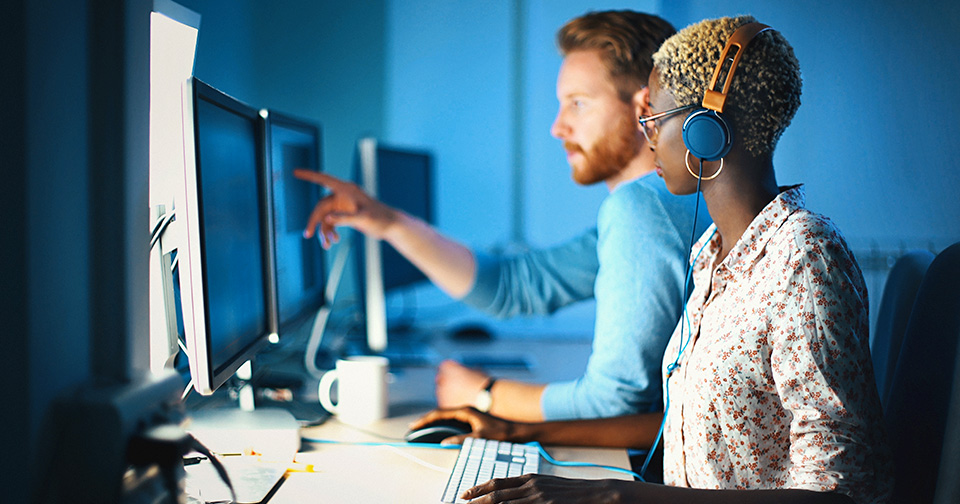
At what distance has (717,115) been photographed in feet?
2.95

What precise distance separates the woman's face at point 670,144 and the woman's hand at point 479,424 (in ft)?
1.52

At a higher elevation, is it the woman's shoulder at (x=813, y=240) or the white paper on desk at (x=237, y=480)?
A: the woman's shoulder at (x=813, y=240)

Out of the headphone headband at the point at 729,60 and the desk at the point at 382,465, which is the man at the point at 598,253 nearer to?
the desk at the point at 382,465

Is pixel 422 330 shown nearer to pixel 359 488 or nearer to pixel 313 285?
pixel 313 285

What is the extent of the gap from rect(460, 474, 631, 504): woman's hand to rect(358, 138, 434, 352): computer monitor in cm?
87

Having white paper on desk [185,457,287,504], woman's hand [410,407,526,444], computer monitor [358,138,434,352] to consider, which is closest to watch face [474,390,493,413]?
woman's hand [410,407,526,444]

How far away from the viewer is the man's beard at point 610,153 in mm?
1471

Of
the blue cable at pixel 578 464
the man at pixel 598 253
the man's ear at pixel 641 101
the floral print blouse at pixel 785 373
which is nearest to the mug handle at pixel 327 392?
the man at pixel 598 253

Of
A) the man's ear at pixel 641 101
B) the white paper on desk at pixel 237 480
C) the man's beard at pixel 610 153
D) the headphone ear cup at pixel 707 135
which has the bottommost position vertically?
the white paper on desk at pixel 237 480

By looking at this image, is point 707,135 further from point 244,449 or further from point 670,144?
point 244,449

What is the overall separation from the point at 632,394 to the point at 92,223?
88cm

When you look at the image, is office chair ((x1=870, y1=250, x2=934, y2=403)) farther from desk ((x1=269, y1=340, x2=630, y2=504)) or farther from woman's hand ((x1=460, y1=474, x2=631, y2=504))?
woman's hand ((x1=460, y1=474, x2=631, y2=504))

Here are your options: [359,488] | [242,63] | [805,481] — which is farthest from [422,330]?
[805,481]

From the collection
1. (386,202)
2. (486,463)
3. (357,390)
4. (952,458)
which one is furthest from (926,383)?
(386,202)
